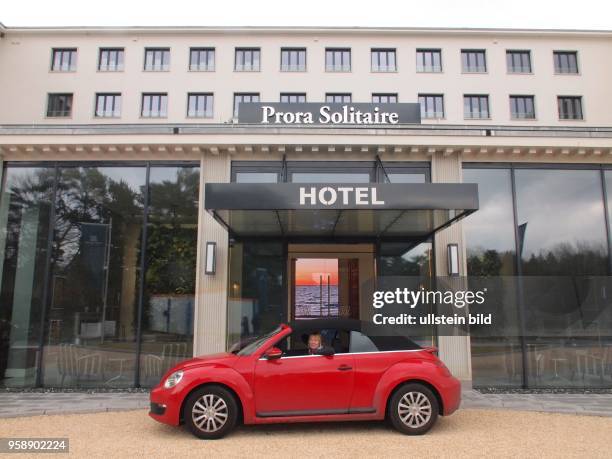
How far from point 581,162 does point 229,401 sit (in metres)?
8.45

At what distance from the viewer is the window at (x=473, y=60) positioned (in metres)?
32.0

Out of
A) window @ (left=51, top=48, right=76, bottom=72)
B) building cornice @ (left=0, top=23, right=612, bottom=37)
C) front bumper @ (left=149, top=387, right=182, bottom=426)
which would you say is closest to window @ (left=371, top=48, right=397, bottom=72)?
building cornice @ (left=0, top=23, right=612, bottom=37)

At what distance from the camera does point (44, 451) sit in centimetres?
521

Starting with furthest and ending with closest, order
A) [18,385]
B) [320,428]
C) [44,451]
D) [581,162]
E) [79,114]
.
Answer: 1. [79,114]
2. [581,162]
3. [18,385]
4. [320,428]
5. [44,451]

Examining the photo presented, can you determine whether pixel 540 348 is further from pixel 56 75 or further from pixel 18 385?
pixel 56 75

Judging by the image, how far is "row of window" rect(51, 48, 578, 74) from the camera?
31.6 m

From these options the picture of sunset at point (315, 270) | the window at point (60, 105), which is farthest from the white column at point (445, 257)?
the window at point (60, 105)

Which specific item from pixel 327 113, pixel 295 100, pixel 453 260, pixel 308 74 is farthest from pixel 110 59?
pixel 453 260

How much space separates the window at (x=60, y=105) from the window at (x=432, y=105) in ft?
76.9

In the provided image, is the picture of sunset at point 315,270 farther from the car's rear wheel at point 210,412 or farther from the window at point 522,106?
the window at point 522,106

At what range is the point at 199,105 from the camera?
31.3 metres

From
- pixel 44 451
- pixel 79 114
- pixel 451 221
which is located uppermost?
pixel 79 114

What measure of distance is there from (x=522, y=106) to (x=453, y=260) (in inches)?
1067

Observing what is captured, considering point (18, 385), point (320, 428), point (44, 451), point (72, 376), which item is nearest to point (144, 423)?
point (44, 451)
